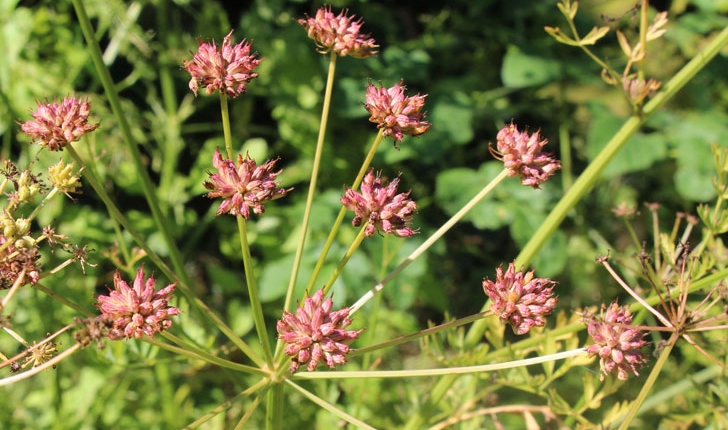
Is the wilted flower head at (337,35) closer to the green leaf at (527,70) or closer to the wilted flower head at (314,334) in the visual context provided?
the wilted flower head at (314,334)

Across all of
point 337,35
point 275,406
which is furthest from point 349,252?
point 337,35

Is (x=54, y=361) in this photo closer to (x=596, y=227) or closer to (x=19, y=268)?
(x=19, y=268)

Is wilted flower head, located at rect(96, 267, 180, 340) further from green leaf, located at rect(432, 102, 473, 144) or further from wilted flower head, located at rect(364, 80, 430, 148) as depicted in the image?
green leaf, located at rect(432, 102, 473, 144)

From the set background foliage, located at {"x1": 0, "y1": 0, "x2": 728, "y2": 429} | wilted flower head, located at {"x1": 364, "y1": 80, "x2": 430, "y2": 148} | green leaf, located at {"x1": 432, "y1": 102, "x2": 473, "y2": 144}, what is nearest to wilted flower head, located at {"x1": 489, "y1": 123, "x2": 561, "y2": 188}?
wilted flower head, located at {"x1": 364, "y1": 80, "x2": 430, "y2": 148}

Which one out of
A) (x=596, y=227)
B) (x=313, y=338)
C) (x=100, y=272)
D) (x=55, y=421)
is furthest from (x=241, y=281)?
(x=313, y=338)

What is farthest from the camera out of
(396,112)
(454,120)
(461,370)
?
(454,120)

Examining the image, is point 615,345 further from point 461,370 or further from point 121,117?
point 121,117

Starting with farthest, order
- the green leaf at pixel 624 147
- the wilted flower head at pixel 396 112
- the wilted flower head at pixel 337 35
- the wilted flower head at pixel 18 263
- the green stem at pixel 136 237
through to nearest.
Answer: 1. the green leaf at pixel 624 147
2. the wilted flower head at pixel 337 35
3. the wilted flower head at pixel 396 112
4. the green stem at pixel 136 237
5. the wilted flower head at pixel 18 263

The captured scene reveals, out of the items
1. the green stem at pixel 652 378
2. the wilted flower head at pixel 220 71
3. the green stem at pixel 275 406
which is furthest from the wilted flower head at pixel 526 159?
the green stem at pixel 275 406
